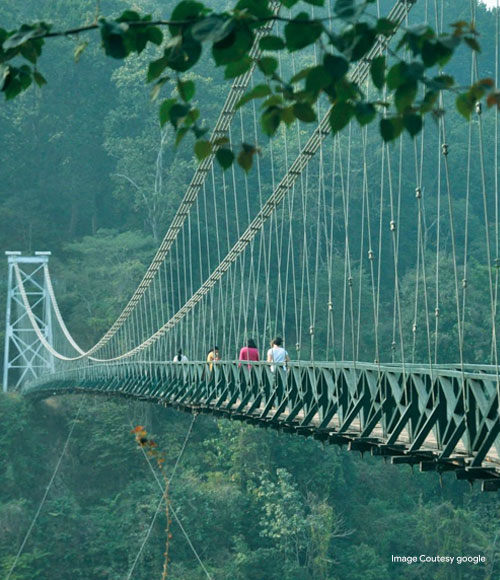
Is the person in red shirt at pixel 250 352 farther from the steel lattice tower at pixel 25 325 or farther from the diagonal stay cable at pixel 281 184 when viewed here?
the steel lattice tower at pixel 25 325

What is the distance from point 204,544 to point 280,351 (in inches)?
828

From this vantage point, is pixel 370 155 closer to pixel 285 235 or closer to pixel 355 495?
pixel 285 235

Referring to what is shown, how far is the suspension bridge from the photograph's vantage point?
9.12m

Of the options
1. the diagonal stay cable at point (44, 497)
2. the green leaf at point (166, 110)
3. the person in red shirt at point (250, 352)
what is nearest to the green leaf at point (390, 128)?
the green leaf at point (166, 110)

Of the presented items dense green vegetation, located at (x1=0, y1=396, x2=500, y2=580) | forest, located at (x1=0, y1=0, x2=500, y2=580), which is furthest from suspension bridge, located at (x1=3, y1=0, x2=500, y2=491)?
dense green vegetation, located at (x1=0, y1=396, x2=500, y2=580)

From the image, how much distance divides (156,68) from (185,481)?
3273 cm

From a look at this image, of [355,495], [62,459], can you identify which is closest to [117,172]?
[62,459]

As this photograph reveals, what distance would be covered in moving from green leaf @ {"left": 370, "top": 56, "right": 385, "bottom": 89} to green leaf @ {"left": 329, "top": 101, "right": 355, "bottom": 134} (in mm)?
79

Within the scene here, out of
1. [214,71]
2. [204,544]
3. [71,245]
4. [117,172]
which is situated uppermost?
[214,71]

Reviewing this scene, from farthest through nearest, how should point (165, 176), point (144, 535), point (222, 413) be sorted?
point (165, 176), point (144, 535), point (222, 413)

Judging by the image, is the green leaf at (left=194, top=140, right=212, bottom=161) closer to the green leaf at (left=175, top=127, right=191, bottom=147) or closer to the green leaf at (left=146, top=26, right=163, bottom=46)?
the green leaf at (left=175, top=127, right=191, bottom=147)

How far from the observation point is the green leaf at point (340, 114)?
2965 millimetres

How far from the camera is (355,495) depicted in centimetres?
3841

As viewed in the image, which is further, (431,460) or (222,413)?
(222,413)
